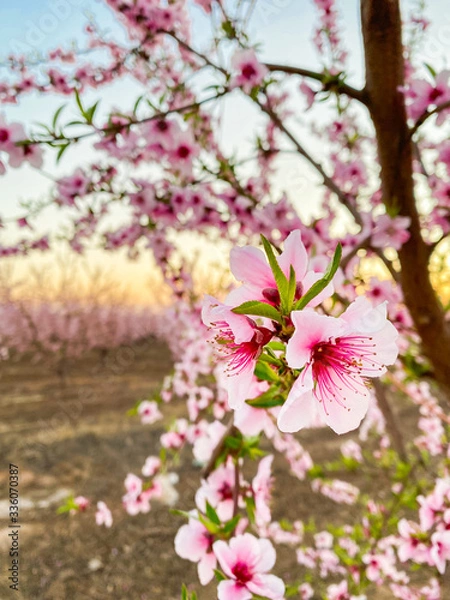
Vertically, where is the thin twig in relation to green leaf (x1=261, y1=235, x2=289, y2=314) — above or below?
below

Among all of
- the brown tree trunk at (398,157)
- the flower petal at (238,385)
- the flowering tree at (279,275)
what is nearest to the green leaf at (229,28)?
the flowering tree at (279,275)

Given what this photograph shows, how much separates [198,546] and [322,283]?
2.34 ft

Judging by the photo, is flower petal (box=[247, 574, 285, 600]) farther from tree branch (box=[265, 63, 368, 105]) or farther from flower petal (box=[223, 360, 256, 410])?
tree branch (box=[265, 63, 368, 105])

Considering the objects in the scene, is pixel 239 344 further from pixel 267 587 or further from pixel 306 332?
pixel 267 587

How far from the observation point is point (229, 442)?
3.22ft

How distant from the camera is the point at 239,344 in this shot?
1.83ft

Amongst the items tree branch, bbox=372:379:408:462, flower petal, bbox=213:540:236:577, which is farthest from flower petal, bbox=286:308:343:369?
tree branch, bbox=372:379:408:462

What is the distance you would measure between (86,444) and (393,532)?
4095mm

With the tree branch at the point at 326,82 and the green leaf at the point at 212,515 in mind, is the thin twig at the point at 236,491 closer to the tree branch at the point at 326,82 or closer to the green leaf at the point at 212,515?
the green leaf at the point at 212,515

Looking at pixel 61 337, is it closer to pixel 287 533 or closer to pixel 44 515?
pixel 44 515

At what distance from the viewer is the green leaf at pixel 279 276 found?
508 mm

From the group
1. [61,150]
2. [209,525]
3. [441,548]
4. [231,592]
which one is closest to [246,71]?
[61,150]

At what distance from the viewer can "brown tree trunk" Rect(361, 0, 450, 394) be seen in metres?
1.32

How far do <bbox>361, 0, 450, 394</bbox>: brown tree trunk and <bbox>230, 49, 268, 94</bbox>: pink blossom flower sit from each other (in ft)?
1.16
